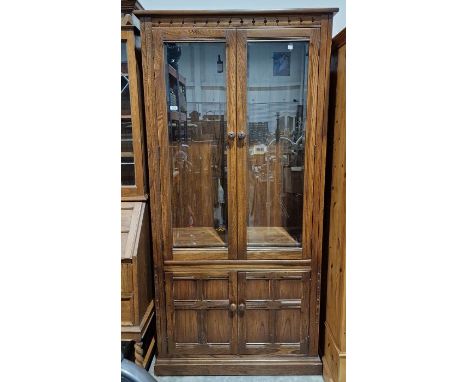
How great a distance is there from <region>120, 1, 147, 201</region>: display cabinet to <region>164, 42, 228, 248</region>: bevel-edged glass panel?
15cm

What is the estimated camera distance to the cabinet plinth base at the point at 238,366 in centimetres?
171

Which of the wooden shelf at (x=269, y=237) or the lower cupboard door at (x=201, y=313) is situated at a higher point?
the wooden shelf at (x=269, y=237)

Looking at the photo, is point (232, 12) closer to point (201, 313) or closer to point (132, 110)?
point (132, 110)

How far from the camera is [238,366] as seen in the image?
1719mm

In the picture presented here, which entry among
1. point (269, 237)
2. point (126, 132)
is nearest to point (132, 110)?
point (126, 132)

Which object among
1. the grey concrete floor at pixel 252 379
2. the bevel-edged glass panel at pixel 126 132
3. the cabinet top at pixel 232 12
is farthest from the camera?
the grey concrete floor at pixel 252 379

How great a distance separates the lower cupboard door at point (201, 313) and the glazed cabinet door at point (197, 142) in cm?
13

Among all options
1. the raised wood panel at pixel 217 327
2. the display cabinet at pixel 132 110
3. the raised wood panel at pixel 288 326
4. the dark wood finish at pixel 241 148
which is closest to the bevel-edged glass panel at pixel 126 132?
the display cabinet at pixel 132 110

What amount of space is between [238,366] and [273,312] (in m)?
0.35

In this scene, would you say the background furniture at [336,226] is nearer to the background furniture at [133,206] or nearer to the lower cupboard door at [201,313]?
the lower cupboard door at [201,313]

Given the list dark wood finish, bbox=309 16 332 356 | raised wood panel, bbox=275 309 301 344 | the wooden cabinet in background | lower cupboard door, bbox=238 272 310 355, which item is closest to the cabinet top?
dark wood finish, bbox=309 16 332 356

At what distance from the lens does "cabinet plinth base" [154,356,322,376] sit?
5.61 feet

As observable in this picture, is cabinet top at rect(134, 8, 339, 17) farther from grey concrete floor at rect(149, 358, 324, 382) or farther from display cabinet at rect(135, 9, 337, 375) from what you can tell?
grey concrete floor at rect(149, 358, 324, 382)

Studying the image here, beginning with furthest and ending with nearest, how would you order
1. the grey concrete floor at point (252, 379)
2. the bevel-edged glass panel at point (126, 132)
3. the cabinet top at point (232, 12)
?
1. the grey concrete floor at point (252, 379)
2. the bevel-edged glass panel at point (126, 132)
3. the cabinet top at point (232, 12)
